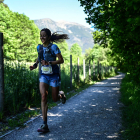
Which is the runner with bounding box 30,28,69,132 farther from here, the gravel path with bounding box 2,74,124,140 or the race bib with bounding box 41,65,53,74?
the gravel path with bounding box 2,74,124,140

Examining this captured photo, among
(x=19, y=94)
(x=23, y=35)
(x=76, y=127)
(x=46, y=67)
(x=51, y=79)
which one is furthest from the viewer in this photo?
(x=23, y=35)

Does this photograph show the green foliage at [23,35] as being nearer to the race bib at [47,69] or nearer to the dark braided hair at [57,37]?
the dark braided hair at [57,37]

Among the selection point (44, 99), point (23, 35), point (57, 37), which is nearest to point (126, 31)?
point (57, 37)

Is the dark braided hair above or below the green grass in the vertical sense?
above

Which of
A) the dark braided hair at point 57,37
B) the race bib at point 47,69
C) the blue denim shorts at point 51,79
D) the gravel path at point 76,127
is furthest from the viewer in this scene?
the dark braided hair at point 57,37

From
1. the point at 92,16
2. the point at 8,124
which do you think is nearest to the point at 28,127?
the point at 8,124

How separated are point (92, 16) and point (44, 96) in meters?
5.47

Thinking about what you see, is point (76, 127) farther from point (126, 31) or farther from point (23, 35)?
point (23, 35)

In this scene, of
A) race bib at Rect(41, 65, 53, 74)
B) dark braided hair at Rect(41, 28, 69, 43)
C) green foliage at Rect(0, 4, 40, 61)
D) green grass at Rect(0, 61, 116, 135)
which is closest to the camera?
race bib at Rect(41, 65, 53, 74)

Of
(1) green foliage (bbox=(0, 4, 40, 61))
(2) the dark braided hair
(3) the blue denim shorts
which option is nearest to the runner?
(3) the blue denim shorts

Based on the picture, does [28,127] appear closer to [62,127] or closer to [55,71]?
[62,127]

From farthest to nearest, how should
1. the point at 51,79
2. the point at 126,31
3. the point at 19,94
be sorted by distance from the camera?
the point at 19,94 < the point at 126,31 < the point at 51,79

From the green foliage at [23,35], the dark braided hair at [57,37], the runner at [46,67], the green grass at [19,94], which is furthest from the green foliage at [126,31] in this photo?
the green foliage at [23,35]

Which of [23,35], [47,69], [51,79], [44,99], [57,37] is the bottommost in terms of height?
[44,99]
